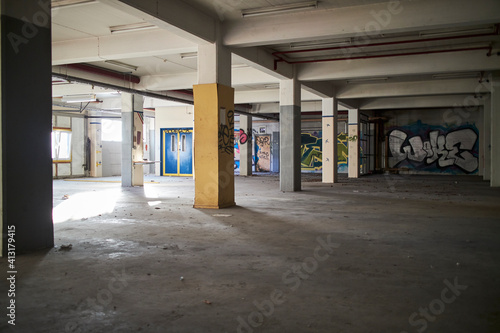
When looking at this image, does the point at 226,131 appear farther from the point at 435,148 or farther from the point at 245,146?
the point at 435,148

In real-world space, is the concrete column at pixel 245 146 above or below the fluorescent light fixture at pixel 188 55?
below

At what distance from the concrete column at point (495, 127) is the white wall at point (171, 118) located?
15.2 metres

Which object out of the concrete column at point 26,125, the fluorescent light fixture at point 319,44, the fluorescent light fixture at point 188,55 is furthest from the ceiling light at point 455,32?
the concrete column at point 26,125

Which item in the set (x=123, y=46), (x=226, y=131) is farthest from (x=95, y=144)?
(x=226, y=131)

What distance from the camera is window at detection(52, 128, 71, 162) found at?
20.7 meters

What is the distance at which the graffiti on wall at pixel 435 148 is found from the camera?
77.5ft

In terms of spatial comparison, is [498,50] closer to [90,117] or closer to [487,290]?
[487,290]

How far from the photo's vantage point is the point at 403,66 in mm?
12312

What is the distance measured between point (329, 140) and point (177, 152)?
9977mm

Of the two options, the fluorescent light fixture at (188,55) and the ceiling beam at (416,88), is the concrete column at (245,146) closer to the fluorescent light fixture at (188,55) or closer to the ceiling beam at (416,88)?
the ceiling beam at (416,88)

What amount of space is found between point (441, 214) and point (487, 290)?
16.0 feet

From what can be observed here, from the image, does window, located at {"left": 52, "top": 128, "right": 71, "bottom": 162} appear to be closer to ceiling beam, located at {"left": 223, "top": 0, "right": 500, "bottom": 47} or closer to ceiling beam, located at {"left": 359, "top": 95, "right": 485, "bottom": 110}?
ceiling beam, located at {"left": 223, "top": 0, "right": 500, "bottom": 47}

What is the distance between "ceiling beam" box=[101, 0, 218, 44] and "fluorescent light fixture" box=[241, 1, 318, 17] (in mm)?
875

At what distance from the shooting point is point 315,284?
12.4 ft
